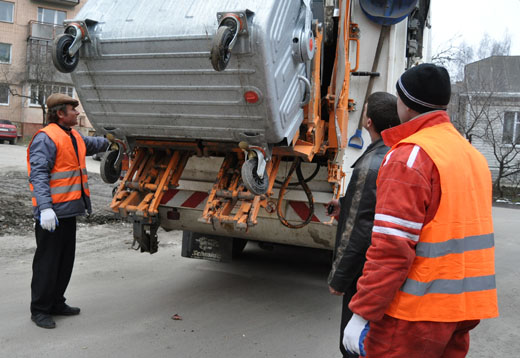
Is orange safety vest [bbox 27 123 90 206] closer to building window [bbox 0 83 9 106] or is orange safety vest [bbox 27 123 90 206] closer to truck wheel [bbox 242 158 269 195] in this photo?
truck wheel [bbox 242 158 269 195]

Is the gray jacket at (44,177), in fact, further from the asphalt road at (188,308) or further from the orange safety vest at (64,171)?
the asphalt road at (188,308)

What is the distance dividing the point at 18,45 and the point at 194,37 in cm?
3131

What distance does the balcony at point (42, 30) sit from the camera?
30.1 m

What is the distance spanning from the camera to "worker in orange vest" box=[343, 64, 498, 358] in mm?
1717

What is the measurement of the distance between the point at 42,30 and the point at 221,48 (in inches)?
1229

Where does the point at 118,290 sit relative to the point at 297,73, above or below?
below

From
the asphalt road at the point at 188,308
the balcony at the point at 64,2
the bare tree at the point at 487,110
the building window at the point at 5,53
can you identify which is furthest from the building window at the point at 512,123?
the building window at the point at 5,53

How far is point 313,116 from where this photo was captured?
3.74 m

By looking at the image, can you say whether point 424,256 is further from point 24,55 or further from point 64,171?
point 24,55

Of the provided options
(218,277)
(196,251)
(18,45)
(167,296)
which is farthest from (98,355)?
(18,45)

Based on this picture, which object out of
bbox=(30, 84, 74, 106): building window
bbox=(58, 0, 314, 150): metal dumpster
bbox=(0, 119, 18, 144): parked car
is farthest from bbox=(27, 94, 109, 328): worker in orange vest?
bbox=(30, 84, 74, 106): building window

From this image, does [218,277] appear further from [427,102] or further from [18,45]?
[18,45]

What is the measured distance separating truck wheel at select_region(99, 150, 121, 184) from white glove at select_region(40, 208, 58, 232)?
0.47 m

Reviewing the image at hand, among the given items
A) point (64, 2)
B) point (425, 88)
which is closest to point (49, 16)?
point (64, 2)
